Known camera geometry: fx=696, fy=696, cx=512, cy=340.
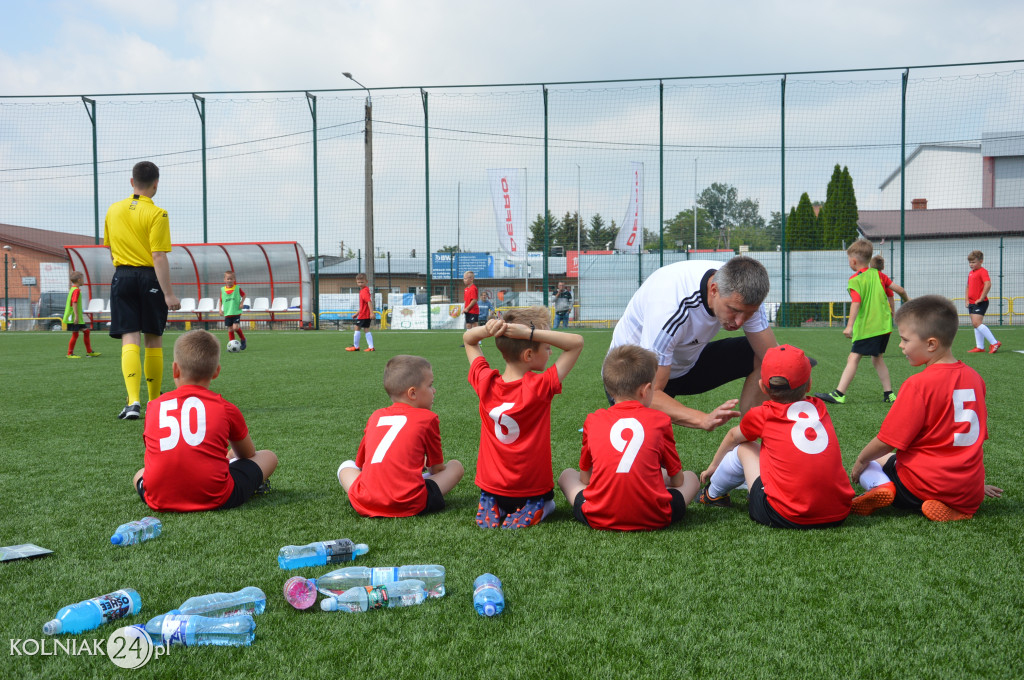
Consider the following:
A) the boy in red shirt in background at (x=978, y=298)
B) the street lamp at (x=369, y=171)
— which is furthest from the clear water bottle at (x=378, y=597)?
the street lamp at (x=369, y=171)

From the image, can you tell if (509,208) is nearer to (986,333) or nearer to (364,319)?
(364,319)

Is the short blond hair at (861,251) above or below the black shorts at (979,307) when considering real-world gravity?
above

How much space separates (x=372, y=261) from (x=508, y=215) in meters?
5.60

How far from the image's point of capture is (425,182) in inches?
860

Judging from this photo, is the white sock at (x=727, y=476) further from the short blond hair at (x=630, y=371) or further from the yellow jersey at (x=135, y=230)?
the yellow jersey at (x=135, y=230)

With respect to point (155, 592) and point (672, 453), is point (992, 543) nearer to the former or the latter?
point (672, 453)

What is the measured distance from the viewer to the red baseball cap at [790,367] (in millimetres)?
2938

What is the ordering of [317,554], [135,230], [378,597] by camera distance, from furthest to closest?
1. [135,230]
2. [317,554]
3. [378,597]

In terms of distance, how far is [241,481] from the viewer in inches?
138

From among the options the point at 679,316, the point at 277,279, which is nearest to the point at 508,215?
the point at 277,279

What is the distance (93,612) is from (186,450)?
1190mm

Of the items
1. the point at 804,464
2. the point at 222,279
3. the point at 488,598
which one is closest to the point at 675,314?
the point at 804,464

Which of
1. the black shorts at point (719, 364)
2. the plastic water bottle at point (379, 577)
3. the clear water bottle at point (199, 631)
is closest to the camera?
the clear water bottle at point (199, 631)

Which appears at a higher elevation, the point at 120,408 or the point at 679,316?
the point at 679,316
